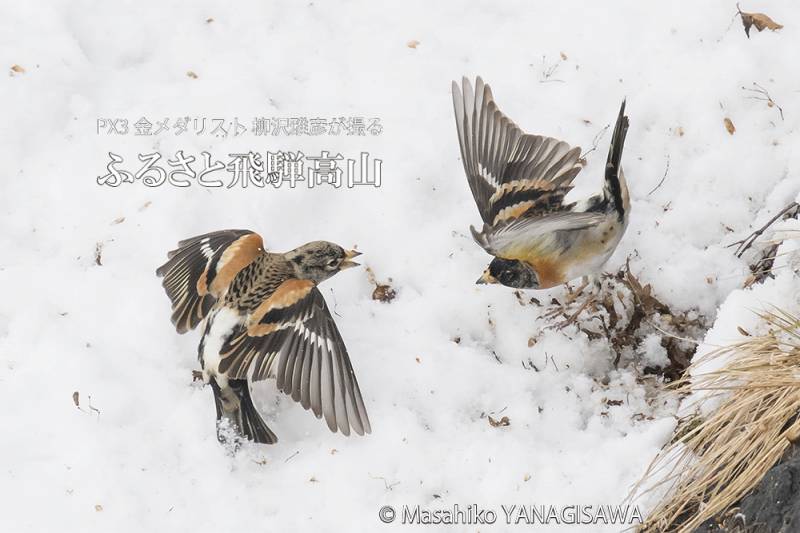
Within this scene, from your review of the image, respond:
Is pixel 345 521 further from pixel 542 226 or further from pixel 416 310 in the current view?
pixel 542 226

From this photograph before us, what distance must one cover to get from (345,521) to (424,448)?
42 centimetres

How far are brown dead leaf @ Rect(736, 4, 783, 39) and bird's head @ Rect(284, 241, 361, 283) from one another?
7.59 ft

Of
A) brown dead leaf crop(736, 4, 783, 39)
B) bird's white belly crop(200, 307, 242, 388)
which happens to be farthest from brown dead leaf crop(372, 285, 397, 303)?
brown dead leaf crop(736, 4, 783, 39)

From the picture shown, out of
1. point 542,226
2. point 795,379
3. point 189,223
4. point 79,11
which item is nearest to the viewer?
point 795,379

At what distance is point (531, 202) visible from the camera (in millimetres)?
4102

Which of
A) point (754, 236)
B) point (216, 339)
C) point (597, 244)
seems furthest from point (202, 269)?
point (754, 236)

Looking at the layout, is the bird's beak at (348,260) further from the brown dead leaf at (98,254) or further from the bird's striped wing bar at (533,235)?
the brown dead leaf at (98,254)

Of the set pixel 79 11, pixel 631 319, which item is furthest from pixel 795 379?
pixel 79 11

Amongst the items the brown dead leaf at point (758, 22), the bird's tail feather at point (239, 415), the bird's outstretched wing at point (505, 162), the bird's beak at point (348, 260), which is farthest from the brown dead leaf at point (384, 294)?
the brown dead leaf at point (758, 22)

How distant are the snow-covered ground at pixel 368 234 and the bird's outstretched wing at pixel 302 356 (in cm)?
15

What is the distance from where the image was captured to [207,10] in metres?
5.21

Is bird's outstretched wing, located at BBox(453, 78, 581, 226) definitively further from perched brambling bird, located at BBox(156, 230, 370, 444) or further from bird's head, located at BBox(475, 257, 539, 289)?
perched brambling bird, located at BBox(156, 230, 370, 444)

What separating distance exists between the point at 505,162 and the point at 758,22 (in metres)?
1.58

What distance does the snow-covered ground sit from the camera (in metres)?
3.50
